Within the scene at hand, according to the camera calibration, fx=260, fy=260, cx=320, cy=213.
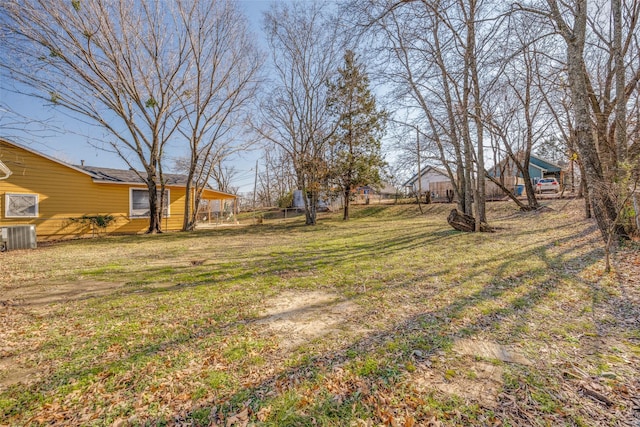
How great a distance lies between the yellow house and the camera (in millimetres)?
10617

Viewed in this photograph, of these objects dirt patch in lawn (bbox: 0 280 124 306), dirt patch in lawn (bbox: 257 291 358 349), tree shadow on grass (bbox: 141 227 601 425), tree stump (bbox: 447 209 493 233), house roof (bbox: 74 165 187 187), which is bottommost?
tree shadow on grass (bbox: 141 227 601 425)

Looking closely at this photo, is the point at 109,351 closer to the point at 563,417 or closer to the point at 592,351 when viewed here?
the point at 563,417

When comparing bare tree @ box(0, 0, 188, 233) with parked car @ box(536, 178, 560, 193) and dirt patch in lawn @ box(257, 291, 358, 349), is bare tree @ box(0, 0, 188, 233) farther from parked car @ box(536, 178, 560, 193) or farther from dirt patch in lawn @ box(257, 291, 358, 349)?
parked car @ box(536, 178, 560, 193)

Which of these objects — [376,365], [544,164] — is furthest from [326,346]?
[544,164]

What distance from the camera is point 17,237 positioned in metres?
8.75

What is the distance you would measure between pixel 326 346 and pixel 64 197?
14972 mm

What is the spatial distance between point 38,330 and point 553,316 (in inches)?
244

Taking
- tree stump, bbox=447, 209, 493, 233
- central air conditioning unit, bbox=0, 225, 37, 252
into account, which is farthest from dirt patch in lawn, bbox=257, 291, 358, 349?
central air conditioning unit, bbox=0, 225, 37, 252

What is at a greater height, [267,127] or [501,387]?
[267,127]

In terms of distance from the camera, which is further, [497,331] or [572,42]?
[572,42]

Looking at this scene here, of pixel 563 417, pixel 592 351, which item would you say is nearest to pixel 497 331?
pixel 592 351

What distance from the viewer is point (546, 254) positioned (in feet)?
19.5

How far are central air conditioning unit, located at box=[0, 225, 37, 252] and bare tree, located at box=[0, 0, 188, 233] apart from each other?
4469 mm

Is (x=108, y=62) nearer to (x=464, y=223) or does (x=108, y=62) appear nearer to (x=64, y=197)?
(x=64, y=197)
